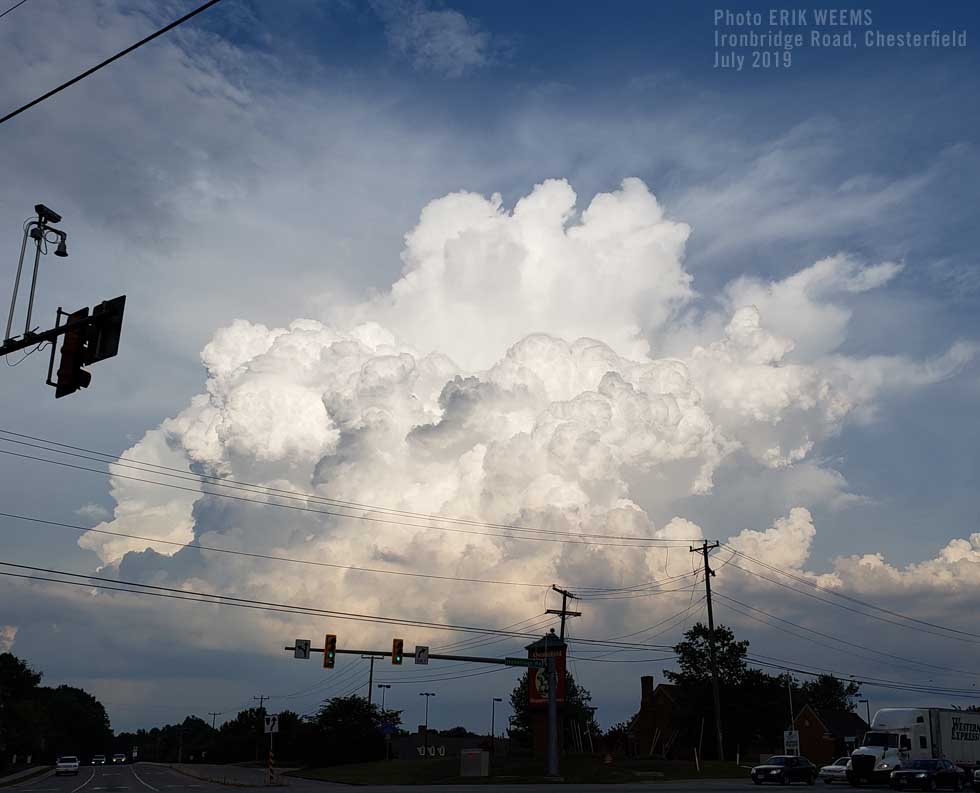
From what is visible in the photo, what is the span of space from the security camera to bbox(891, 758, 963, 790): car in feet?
148

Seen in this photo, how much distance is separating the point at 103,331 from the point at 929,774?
44515 millimetres

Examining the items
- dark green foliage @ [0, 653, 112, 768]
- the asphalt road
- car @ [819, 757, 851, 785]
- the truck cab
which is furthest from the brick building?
dark green foliage @ [0, 653, 112, 768]

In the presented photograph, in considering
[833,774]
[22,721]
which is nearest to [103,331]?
[833,774]

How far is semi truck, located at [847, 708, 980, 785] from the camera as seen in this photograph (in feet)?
168

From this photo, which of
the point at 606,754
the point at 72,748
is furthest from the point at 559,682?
the point at 72,748

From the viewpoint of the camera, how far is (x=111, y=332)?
1557cm

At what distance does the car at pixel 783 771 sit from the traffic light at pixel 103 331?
4741 cm

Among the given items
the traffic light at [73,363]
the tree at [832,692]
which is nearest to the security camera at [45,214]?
the traffic light at [73,363]

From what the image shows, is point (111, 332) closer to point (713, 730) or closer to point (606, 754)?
point (606, 754)

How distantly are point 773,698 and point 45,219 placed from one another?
311 feet

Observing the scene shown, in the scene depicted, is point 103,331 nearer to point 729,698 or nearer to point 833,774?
point 833,774

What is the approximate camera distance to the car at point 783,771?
52.9 meters

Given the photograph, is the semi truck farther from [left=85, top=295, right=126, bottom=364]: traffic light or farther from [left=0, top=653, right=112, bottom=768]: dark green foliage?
[left=0, top=653, right=112, bottom=768]: dark green foliage

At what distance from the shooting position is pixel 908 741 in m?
51.6
